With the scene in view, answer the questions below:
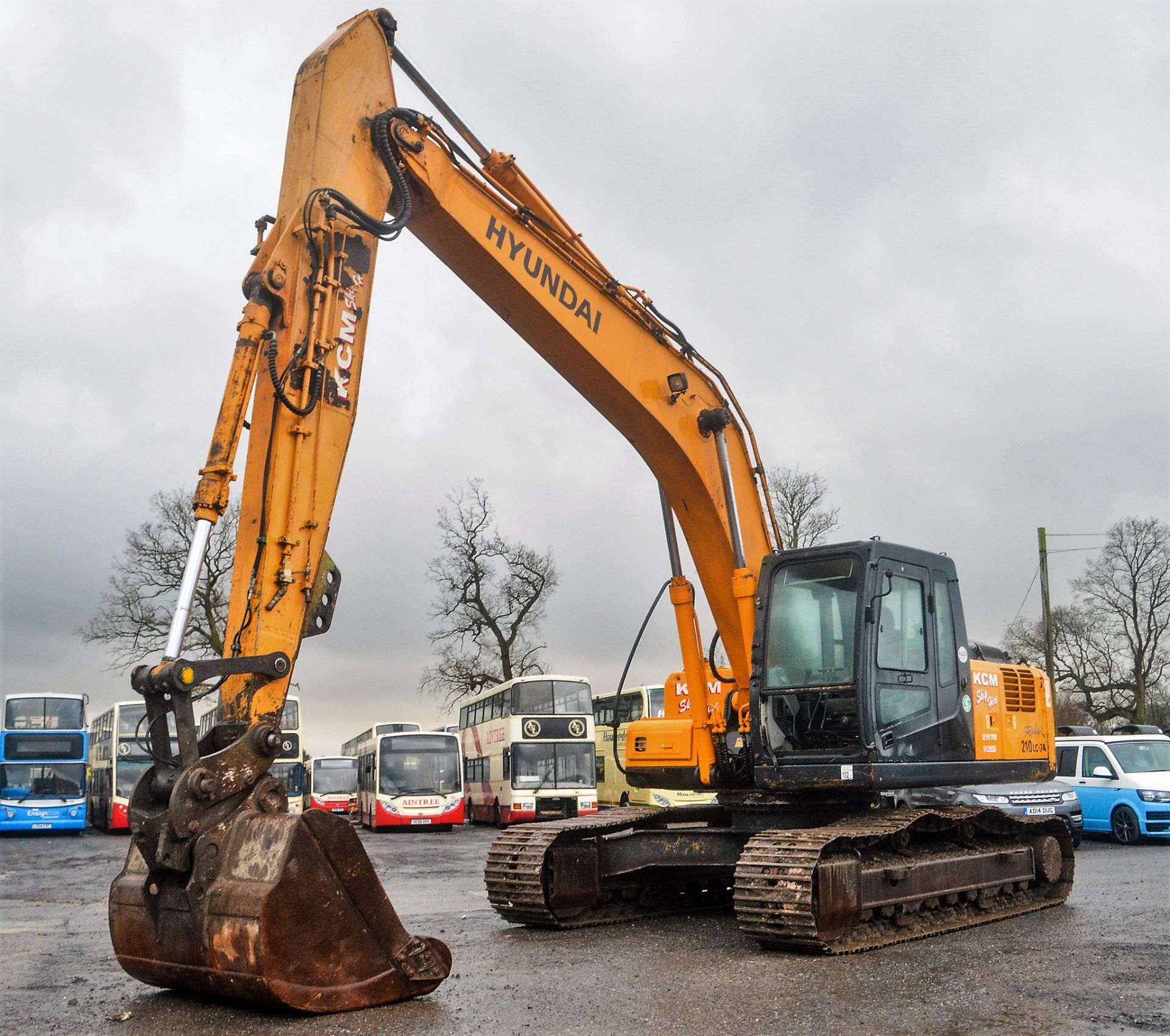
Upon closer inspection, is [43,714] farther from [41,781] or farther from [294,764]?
[294,764]

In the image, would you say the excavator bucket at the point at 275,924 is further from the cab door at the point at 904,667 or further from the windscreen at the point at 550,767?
the windscreen at the point at 550,767

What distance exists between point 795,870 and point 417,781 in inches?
935

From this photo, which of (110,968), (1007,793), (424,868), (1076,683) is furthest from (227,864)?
(1076,683)

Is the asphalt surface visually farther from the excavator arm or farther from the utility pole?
the utility pole

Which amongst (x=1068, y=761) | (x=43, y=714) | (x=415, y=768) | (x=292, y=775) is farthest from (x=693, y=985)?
(x=43, y=714)

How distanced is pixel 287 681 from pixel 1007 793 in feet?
43.5

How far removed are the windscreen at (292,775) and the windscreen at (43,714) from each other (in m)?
5.86

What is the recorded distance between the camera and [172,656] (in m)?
6.14

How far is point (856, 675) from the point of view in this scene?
8.50 m

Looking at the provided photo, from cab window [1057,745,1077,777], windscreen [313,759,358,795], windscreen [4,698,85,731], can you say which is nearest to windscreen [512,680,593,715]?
windscreen [313,759,358,795]

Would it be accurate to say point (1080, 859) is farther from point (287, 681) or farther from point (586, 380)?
point (287, 681)

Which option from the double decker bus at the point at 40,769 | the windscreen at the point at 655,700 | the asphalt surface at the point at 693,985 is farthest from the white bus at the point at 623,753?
the asphalt surface at the point at 693,985

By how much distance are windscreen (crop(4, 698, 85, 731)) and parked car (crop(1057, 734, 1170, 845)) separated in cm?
2615

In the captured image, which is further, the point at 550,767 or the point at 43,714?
the point at 43,714
